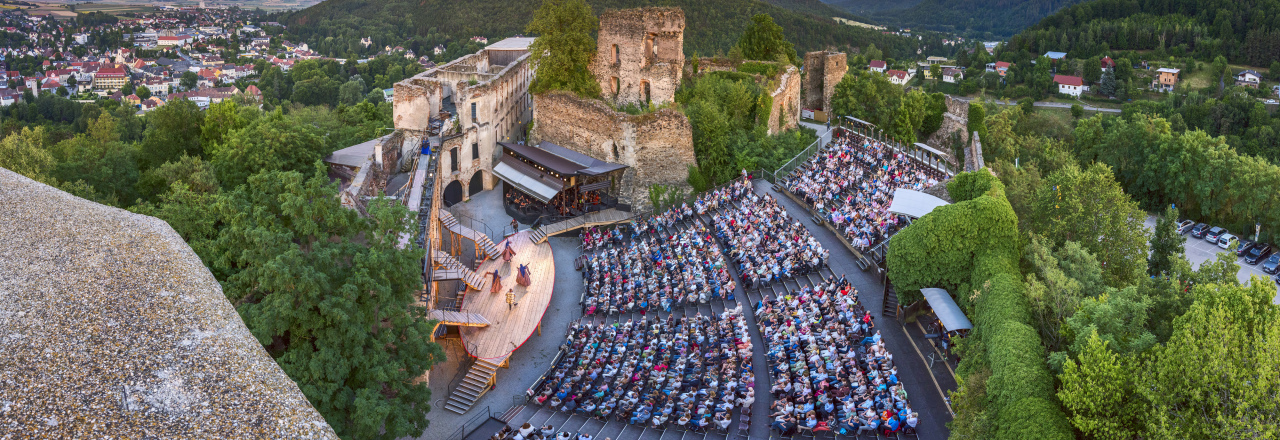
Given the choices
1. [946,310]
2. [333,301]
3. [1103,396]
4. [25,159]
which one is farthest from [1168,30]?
[25,159]

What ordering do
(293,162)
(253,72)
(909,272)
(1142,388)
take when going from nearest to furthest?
(1142,388), (909,272), (293,162), (253,72)

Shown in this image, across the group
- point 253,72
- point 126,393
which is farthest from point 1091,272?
point 253,72

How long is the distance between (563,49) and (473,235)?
1400cm

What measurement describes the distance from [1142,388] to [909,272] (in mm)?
9699

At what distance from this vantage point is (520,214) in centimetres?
4459

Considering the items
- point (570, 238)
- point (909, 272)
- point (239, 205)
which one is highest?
point (239, 205)

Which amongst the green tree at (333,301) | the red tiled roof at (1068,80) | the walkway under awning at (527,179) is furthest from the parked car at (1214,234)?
the red tiled roof at (1068,80)

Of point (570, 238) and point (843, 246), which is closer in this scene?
point (843, 246)

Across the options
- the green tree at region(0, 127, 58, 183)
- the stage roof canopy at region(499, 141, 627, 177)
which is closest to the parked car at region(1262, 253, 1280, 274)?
the stage roof canopy at region(499, 141, 627, 177)

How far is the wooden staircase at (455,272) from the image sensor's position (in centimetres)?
3297

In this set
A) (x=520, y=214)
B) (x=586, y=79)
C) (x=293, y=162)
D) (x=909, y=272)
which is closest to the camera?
(x=909, y=272)

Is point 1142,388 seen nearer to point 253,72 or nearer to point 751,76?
point 751,76

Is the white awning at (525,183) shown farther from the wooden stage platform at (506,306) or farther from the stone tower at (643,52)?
the stone tower at (643,52)

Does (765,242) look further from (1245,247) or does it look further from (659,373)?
(1245,247)
